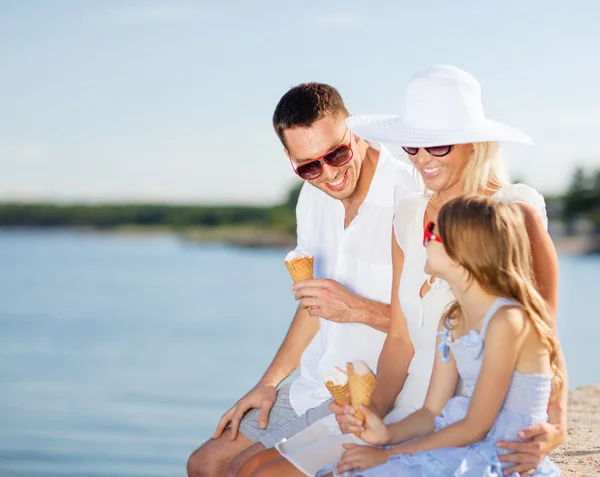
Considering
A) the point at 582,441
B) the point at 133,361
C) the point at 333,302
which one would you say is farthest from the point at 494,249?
the point at 133,361

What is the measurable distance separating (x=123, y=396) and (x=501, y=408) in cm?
1149

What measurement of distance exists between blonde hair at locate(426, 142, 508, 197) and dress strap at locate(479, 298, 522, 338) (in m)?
0.53

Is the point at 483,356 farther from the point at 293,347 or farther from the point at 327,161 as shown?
the point at 293,347

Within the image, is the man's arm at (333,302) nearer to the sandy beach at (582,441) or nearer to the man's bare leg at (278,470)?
the man's bare leg at (278,470)

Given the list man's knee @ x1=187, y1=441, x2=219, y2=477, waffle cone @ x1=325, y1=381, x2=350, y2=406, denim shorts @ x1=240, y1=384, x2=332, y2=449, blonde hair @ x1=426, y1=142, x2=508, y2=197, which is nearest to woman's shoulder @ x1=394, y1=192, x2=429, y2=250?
blonde hair @ x1=426, y1=142, x2=508, y2=197

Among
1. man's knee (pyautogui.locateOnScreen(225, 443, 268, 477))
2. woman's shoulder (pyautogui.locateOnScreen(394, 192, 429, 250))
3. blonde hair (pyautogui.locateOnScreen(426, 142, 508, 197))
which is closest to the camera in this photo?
blonde hair (pyautogui.locateOnScreen(426, 142, 508, 197))

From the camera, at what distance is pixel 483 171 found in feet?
10.9

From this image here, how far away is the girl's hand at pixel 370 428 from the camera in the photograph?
9.50ft

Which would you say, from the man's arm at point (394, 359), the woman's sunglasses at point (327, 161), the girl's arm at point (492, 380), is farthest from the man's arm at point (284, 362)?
the girl's arm at point (492, 380)

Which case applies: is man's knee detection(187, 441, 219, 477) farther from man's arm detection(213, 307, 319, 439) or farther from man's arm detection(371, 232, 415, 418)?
man's arm detection(371, 232, 415, 418)

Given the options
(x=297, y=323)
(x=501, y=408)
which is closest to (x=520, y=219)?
(x=501, y=408)

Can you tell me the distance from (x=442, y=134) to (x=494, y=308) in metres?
0.68

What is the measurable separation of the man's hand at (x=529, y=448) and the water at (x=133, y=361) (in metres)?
6.95

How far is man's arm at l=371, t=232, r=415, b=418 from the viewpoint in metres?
3.37
